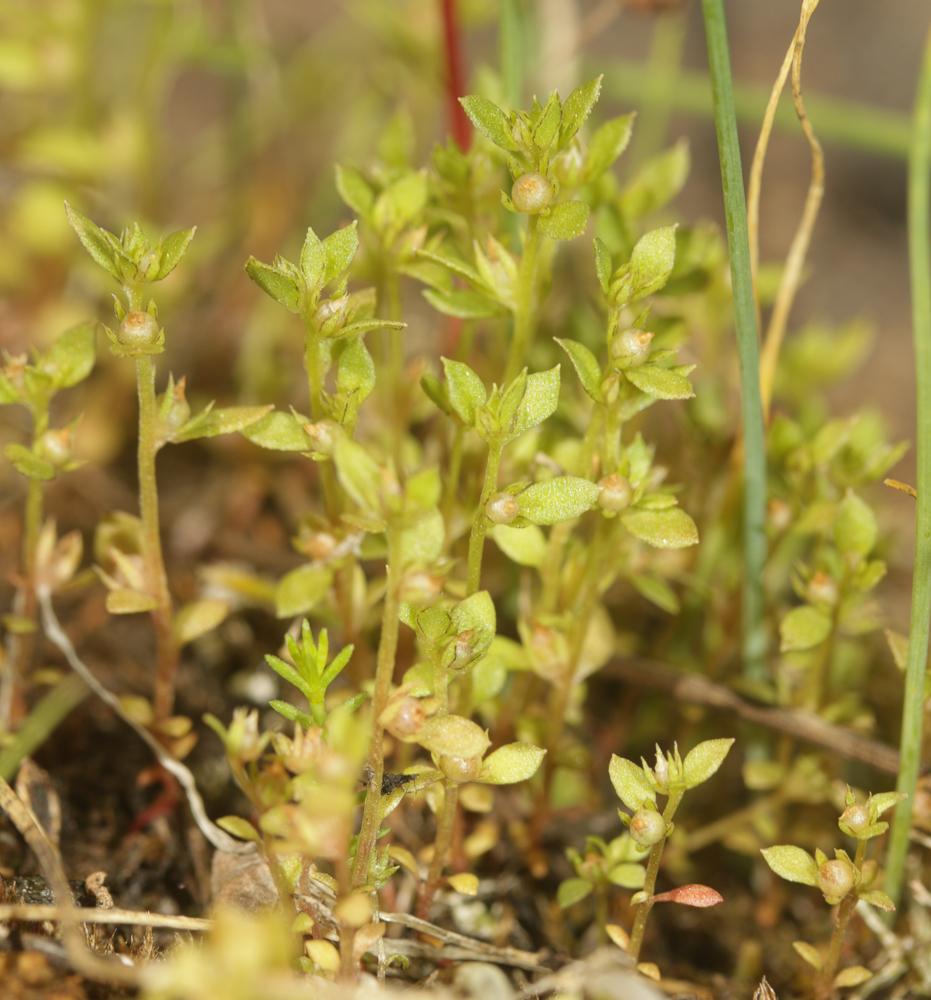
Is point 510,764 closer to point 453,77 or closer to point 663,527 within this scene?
point 663,527

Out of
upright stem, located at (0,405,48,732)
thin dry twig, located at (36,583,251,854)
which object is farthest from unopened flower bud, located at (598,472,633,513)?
→ upright stem, located at (0,405,48,732)

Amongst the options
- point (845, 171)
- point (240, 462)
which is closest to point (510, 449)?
point (240, 462)

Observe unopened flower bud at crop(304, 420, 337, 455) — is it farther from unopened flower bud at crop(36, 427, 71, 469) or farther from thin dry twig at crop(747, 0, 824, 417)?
thin dry twig at crop(747, 0, 824, 417)

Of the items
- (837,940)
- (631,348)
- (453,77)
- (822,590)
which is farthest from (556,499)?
(453,77)

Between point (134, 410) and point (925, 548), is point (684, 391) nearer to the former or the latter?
point (925, 548)

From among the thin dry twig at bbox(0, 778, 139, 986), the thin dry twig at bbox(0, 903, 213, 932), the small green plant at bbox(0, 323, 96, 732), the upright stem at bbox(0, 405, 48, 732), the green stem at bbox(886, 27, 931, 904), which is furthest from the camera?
the upright stem at bbox(0, 405, 48, 732)

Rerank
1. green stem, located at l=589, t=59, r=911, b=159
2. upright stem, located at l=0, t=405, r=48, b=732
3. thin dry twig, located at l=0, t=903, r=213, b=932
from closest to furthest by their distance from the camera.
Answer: thin dry twig, located at l=0, t=903, r=213, b=932, upright stem, located at l=0, t=405, r=48, b=732, green stem, located at l=589, t=59, r=911, b=159
